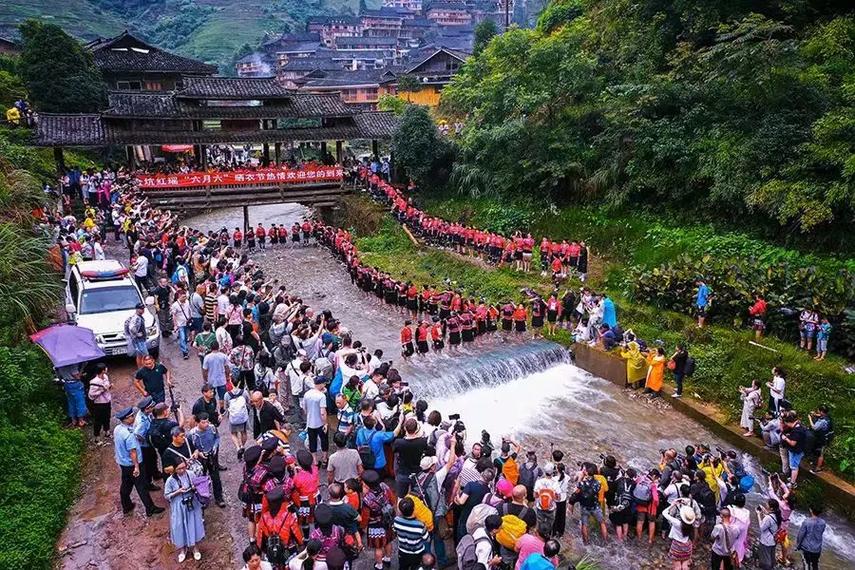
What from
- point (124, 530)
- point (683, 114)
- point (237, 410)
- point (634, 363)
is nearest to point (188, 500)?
point (124, 530)

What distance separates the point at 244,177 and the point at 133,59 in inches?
927

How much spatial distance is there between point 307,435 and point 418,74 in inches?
1991

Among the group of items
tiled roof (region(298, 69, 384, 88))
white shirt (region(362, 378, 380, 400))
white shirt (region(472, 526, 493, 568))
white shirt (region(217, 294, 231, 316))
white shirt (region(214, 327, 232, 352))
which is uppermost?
tiled roof (region(298, 69, 384, 88))

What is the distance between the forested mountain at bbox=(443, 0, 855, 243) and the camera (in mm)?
18109

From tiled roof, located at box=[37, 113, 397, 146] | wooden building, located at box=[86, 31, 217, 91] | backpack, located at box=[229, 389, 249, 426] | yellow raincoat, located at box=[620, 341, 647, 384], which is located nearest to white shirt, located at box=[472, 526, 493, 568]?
backpack, located at box=[229, 389, 249, 426]

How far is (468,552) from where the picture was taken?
6953 millimetres

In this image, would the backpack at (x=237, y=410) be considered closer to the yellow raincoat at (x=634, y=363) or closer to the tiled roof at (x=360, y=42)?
the yellow raincoat at (x=634, y=363)

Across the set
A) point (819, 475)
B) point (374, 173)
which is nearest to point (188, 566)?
point (819, 475)

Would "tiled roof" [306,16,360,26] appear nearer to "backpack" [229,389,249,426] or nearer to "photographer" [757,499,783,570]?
"backpack" [229,389,249,426]

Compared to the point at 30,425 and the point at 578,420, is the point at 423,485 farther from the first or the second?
the point at 578,420

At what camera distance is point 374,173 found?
3459 cm

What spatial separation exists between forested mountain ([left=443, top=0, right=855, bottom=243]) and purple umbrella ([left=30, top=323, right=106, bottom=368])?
17.6 meters

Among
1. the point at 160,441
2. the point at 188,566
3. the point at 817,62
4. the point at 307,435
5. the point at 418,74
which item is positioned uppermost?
the point at 418,74

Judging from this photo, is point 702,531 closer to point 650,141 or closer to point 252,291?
point 252,291
